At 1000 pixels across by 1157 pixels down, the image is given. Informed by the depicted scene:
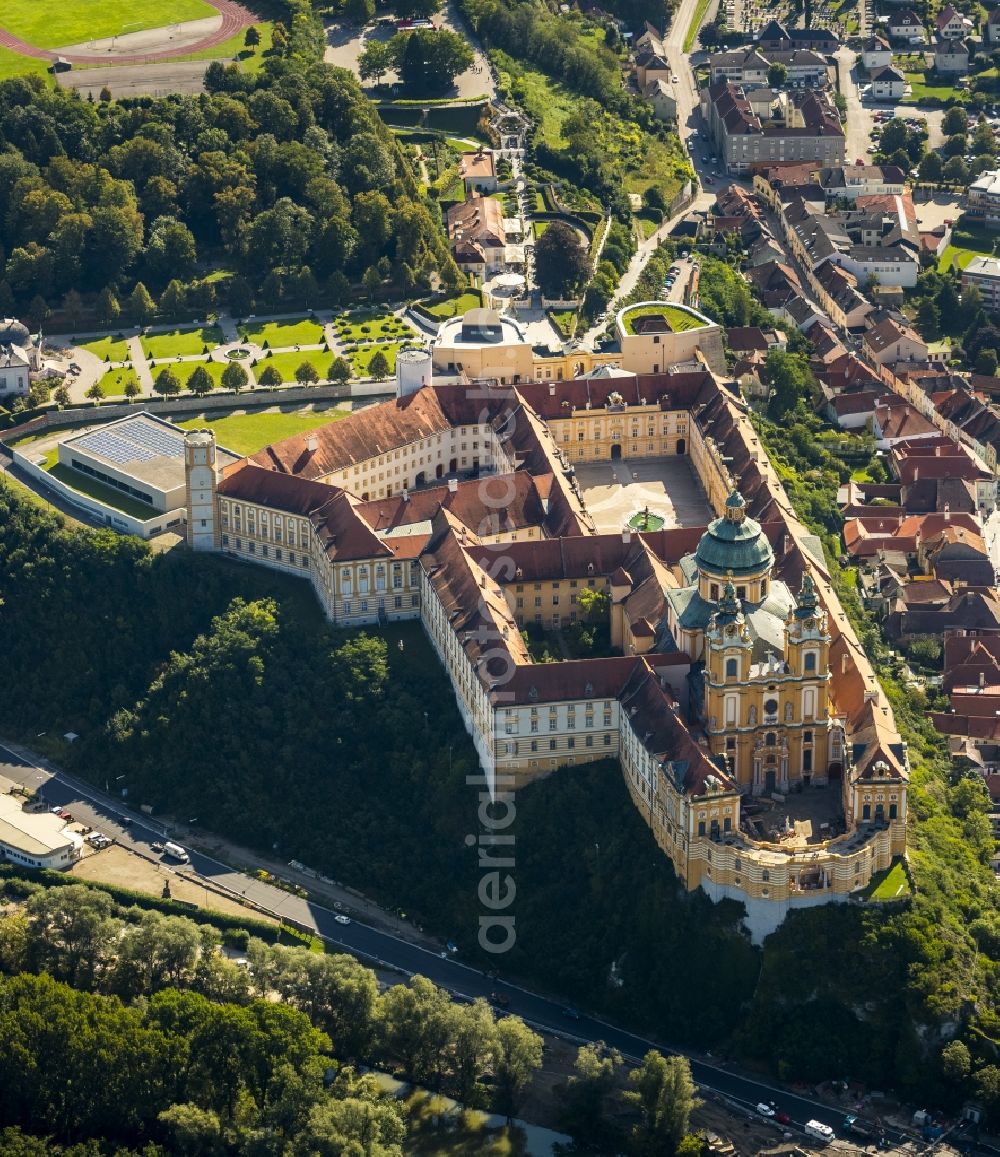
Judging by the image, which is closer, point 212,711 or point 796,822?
point 796,822

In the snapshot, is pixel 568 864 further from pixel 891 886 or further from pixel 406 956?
pixel 891 886

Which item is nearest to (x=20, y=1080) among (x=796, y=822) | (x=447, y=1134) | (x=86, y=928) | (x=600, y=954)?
(x=86, y=928)

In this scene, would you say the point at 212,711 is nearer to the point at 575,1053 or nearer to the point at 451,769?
the point at 451,769

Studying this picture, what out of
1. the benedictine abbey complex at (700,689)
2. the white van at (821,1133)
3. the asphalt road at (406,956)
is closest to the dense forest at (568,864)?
the asphalt road at (406,956)

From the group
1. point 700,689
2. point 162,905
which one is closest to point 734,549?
point 700,689

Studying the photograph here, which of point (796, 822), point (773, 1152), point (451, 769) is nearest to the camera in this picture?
point (773, 1152)
